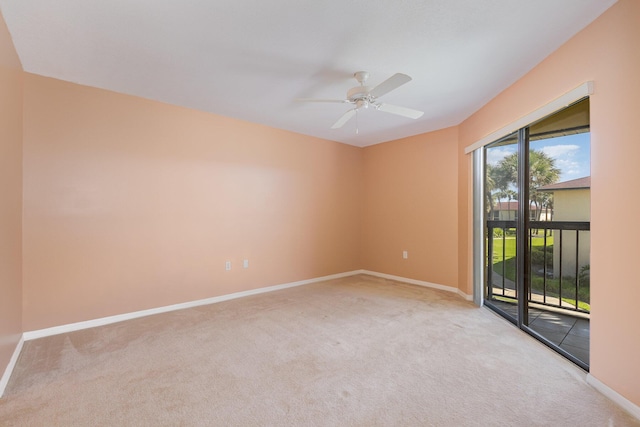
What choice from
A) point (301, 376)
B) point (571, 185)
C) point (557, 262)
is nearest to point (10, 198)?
point (301, 376)

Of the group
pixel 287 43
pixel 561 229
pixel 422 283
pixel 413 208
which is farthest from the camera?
pixel 413 208

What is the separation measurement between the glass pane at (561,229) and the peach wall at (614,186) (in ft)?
1.12

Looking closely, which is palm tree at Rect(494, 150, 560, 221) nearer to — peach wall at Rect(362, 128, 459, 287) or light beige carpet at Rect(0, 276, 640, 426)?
peach wall at Rect(362, 128, 459, 287)

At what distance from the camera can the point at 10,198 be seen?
221 cm

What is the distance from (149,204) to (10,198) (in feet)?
3.83

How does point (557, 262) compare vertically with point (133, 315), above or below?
above

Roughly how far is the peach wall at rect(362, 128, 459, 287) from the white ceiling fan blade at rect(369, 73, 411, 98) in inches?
96.0

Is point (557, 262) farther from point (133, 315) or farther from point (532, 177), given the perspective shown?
point (133, 315)

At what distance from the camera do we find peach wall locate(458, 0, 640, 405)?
1.64 meters

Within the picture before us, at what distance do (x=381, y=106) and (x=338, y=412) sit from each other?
236 centimetres

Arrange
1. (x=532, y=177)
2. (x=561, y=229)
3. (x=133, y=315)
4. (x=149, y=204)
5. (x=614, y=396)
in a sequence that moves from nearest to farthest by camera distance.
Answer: (x=614, y=396) → (x=561, y=229) → (x=532, y=177) → (x=133, y=315) → (x=149, y=204)

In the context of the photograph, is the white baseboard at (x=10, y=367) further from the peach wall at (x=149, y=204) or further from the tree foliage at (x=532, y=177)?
→ the tree foliage at (x=532, y=177)

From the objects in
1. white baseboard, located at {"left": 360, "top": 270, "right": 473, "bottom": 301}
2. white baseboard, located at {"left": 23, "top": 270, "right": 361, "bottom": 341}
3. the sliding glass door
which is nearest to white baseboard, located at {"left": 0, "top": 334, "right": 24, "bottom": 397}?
white baseboard, located at {"left": 23, "top": 270, "right": 361, "bottom": 341}

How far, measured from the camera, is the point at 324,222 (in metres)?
5.02
